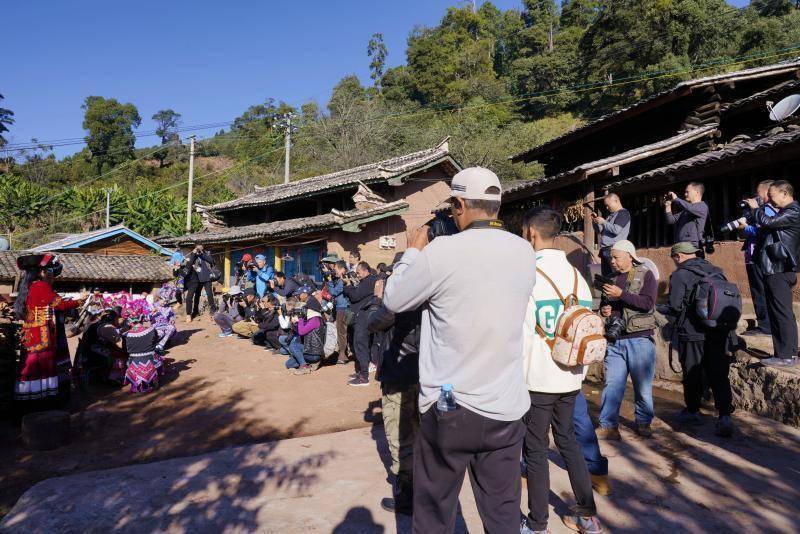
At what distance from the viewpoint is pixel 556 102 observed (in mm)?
36469

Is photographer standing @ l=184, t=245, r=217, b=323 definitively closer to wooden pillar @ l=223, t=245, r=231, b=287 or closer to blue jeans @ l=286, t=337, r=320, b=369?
wooden pillar @ l=223, t=245, r=231, b=287

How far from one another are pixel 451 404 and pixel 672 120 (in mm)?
11930

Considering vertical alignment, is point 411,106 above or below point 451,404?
above

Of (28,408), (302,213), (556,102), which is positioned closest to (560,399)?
(28,408)

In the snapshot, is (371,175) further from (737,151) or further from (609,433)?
(609,433)

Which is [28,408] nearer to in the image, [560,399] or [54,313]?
[54,313]

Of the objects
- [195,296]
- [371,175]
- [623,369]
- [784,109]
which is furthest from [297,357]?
[784,109]

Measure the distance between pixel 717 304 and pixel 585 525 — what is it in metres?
2.43

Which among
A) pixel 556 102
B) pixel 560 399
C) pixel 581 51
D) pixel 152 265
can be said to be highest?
pixel 581 51

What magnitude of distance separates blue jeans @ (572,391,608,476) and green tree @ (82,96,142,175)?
59619 mm

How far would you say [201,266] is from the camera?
13.4m

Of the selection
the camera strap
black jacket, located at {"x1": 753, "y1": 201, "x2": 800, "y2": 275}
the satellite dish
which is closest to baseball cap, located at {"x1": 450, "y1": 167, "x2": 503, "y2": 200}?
the camera strap

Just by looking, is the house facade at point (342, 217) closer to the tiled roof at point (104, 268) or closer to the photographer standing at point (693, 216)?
the tiled roof at point (104, 268)

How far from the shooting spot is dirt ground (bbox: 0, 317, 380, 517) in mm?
4719
